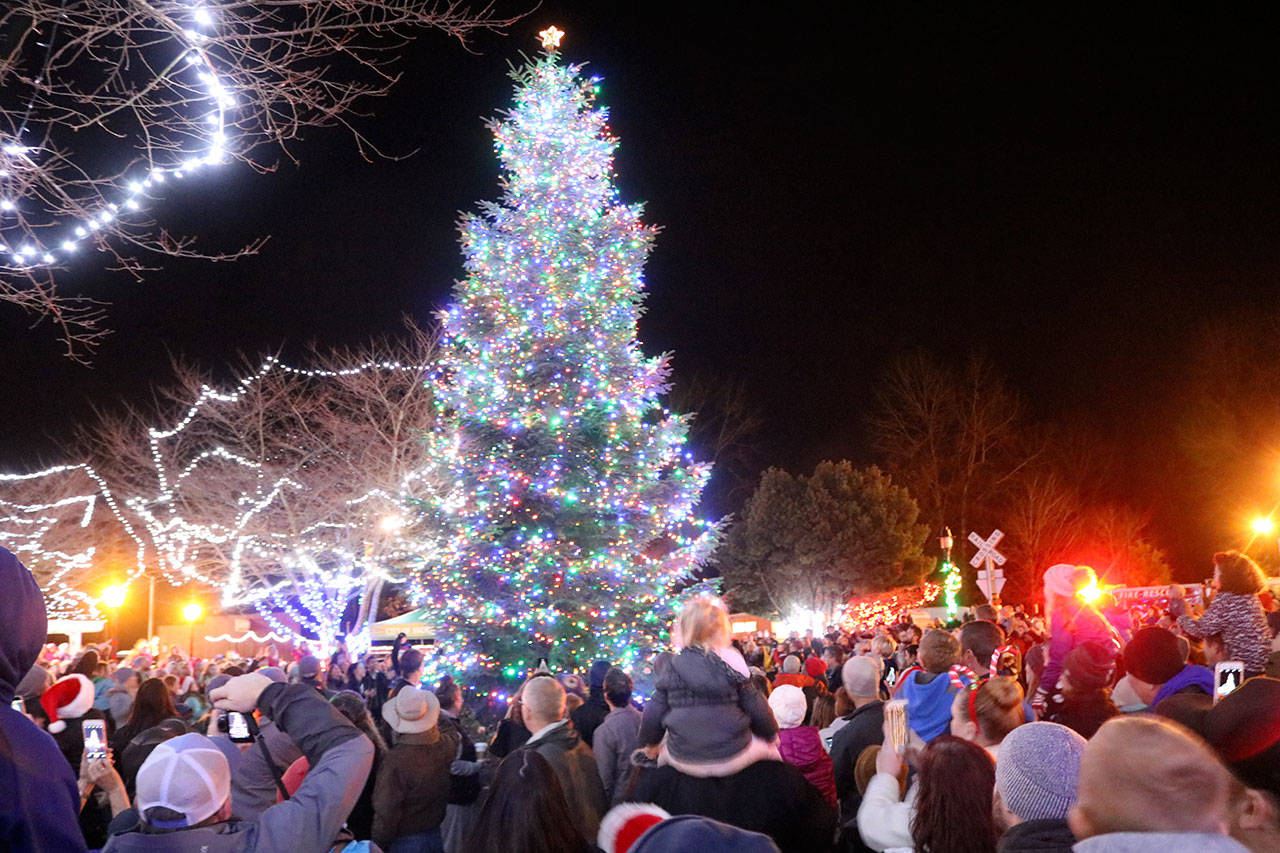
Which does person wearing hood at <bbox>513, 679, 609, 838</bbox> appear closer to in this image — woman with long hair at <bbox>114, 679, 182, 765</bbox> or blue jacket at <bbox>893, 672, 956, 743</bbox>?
blue jacket at <bbox>893, 672, 956, 743</bbox>

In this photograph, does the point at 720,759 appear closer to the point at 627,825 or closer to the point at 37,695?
the point at 627,825

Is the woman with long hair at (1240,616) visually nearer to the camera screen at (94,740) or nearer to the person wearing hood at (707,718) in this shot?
the person wearing hood at (707,718)

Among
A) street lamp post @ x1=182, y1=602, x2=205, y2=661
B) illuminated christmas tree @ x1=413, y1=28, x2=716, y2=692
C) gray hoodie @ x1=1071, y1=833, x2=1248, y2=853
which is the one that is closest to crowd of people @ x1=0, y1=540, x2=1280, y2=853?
gray hoodie @ x1=1071, y1=833, x2=1248, y2=853

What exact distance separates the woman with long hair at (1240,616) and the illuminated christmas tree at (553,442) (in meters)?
10.3

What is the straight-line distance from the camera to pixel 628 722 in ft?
24.1

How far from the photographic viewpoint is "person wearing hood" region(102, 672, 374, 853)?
3104 millimetres

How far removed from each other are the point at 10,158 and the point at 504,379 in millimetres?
10983

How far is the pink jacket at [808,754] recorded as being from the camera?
5.73 meters

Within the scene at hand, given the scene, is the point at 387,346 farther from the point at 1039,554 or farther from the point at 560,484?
the point at 1039,554

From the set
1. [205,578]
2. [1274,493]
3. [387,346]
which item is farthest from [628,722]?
[1274,493]

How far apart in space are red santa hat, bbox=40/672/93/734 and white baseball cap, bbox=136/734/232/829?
2984 mm

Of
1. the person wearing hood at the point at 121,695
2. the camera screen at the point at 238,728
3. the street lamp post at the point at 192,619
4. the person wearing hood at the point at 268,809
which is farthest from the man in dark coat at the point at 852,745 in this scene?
the street lamp post at the point at 192,619

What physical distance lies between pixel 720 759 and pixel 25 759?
2.70 meters

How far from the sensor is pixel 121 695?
9766mm
